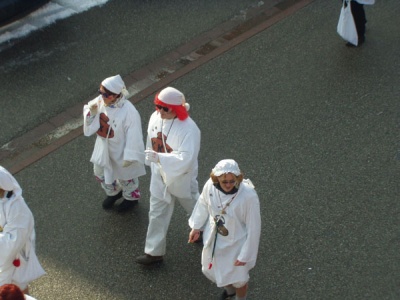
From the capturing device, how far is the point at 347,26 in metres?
9.56

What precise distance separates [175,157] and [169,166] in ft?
0.31

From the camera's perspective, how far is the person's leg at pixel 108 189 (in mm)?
7266

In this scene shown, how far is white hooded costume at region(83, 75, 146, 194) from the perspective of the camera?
6801mm

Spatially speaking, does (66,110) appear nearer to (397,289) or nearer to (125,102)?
(125,102)

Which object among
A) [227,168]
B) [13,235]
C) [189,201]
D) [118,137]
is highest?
[227,168]

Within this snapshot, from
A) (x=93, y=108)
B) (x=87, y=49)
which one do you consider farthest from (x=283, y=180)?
(x=87, y=49)

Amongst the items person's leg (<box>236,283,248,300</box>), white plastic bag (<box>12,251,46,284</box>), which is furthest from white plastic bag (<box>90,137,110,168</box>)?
person's leg (<box>236,283,248,300</box>)

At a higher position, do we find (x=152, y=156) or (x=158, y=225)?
(x=152, y=156)

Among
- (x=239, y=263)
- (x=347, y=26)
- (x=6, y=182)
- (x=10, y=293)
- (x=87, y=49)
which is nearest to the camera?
(x=10, y=293)

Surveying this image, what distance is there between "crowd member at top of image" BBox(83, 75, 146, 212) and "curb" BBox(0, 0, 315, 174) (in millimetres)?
1507

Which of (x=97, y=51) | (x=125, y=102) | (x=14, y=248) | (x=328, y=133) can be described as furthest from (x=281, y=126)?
Result: (x=14, y=248)

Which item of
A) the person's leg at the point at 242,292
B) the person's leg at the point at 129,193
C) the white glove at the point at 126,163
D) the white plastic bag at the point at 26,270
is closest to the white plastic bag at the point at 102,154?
the white glove at the point at 126,163

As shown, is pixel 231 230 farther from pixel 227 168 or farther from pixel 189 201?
pixel 189 201

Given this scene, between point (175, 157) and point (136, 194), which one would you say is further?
point (136, 194)
